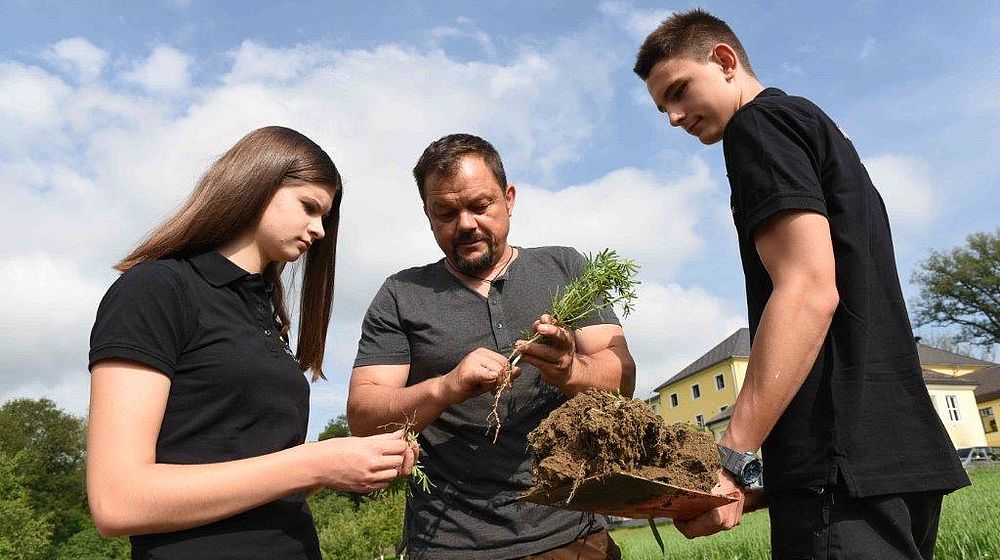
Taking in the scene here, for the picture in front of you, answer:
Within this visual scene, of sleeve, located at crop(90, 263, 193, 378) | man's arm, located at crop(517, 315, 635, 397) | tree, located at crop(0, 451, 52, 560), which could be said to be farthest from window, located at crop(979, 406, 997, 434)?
sleeve, located at crop(90, 263, 193, 378)

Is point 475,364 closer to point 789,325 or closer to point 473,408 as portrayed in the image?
point 473,408

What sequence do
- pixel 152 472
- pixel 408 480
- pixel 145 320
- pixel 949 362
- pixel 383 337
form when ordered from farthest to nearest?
pixel 949 362 → pixel 383 337 → pixel 408 480 → pixel 145 320 → pixel 152 472

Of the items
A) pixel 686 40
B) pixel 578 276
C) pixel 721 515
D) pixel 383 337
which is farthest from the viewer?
pixel 578 276

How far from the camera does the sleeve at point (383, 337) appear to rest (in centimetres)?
333

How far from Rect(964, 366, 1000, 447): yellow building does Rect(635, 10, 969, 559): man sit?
6465 centimetres

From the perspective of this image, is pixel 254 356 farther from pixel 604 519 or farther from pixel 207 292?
pixel 604 519

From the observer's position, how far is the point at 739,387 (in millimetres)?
57688

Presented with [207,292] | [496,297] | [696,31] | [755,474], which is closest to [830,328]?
[755,474]

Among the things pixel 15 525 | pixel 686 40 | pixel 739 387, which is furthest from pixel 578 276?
pixel 739 387

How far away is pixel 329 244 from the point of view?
3.13m

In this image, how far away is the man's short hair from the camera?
135 inches

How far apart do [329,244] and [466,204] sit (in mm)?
670

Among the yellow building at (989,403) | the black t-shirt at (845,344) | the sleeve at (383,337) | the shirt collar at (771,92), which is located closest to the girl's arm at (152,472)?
the sleeve at (383,337)

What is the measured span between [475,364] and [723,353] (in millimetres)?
61057
